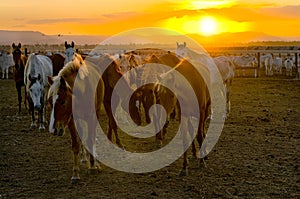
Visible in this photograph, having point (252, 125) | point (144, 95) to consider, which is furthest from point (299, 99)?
point (144, 95)

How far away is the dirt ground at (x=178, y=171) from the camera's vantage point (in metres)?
6.99

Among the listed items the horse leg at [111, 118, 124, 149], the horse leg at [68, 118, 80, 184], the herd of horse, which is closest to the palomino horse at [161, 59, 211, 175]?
the herd of horse

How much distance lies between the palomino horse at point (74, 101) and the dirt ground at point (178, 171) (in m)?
0.62

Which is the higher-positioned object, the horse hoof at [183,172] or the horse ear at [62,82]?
the horse ear at [62,82]

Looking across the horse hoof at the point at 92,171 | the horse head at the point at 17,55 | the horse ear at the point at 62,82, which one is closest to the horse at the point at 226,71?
the horse head at the point at 17,55

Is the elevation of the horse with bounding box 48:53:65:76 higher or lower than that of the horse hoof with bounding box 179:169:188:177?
higher

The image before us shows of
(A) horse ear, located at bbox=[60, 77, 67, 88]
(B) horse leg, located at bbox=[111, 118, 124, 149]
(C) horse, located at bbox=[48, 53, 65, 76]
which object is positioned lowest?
(B) horse leg, located at bbox=[111, 118, 124, 149]

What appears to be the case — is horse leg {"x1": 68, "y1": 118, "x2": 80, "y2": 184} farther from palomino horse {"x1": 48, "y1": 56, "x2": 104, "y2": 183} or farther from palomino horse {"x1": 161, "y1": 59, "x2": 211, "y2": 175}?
palomino horse {"x1": 161, "y1": 59, "x2": 211, "y2": 175}

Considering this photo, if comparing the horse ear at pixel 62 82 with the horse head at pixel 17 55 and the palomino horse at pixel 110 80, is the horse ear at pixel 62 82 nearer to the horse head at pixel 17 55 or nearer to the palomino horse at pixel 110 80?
the palomino horse at pixel 110 80

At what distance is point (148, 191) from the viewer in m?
7.05

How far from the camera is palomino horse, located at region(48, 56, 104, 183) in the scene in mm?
6703

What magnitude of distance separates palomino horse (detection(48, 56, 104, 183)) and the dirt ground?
62 centimetres

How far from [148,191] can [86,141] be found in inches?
73.2

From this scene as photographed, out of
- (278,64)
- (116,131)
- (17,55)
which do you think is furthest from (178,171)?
(278,64)
